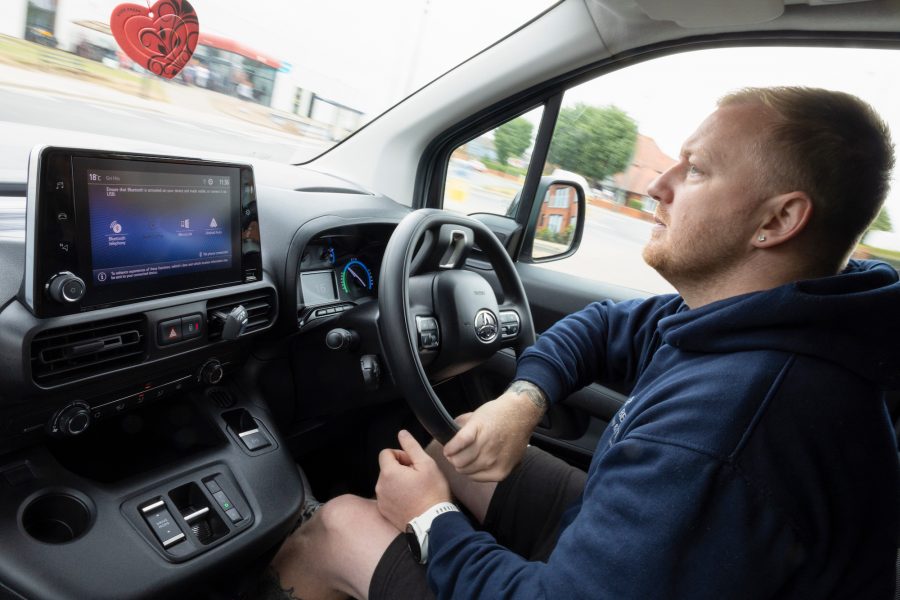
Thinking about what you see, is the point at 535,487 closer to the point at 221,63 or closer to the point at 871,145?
the point at 871,145

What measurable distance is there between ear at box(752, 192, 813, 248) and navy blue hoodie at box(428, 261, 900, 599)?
5.4 inches

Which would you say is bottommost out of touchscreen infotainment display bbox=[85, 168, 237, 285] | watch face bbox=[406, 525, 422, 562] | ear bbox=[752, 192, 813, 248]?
watch face bbox=[406, 525, 422, 562]

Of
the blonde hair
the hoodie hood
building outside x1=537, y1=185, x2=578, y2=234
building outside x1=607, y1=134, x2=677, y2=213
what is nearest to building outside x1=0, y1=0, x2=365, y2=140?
building outside x1=537, y1=185, x2=578, y2=234

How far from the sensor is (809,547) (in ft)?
3.15

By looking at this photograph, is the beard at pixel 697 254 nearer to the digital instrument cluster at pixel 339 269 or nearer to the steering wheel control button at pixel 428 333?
the steering wheel control button at pixel 428 333

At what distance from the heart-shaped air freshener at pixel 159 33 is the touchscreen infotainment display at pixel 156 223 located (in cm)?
38

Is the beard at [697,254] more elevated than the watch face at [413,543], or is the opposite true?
the beard at [697,254]

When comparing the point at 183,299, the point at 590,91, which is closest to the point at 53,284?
the point at 183,299

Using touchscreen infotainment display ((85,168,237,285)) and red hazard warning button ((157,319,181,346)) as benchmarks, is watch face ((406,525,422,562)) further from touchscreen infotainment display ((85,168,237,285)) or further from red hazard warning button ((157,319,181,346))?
touchscreen infotainment display ((85,168,237,285))

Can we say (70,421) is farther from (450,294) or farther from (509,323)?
(509,323)

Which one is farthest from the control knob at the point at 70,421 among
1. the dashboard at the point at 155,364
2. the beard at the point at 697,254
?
the beard at the point at 697,254

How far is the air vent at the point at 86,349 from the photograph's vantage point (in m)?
1.28

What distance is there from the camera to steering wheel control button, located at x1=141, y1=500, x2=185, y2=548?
60.1 inches

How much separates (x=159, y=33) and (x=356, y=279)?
96 cm
